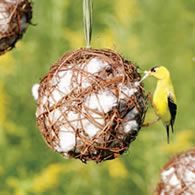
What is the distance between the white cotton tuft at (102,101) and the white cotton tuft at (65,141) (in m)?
0.12

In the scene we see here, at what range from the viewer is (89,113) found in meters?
3.01

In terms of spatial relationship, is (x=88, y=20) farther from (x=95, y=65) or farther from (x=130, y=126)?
(x=130, y=126)

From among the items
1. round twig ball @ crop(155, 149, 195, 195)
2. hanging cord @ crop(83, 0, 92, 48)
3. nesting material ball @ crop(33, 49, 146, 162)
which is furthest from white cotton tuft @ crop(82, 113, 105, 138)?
round twig ball @ crop(155, 149, 195, 195)

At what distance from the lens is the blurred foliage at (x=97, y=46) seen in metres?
5.97

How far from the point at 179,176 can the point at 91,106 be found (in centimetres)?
100

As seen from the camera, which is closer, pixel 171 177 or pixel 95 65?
pixel 95 65

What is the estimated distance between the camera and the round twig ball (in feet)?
12.5

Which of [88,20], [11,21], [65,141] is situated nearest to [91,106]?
[65,141]

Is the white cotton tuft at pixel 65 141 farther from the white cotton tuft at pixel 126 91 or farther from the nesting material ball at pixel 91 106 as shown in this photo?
the white cotton tuft at pixel 126 91

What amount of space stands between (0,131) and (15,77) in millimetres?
760

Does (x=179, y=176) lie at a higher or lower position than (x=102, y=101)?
lower

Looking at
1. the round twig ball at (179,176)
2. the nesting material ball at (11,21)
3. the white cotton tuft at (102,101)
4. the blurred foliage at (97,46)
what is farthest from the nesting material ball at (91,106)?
the blurred foliage at (97,46)

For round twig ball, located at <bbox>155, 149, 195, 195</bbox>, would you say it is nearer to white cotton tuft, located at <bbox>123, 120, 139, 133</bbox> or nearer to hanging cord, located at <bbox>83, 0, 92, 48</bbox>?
white cotton tuft, located at <bbox>123, 120, 139, 133</bbox>

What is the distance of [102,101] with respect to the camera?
303 centimetres
